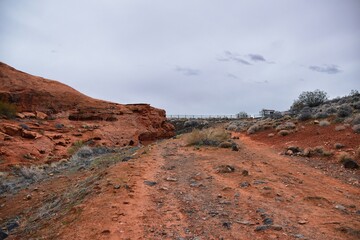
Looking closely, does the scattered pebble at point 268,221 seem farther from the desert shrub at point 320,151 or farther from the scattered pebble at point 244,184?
the desert shrub at point 320,151

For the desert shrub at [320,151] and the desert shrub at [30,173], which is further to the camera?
the desert shrub at [320,151]

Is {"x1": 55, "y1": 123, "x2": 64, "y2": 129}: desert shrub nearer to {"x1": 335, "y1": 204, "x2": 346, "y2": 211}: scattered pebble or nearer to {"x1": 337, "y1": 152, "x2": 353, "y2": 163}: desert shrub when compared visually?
{"x1": 337, "y1": 152, "x2": 353, "y2": 163}: desert shrub

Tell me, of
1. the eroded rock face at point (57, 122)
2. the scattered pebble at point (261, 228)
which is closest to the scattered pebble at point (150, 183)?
the scattered pebble at point (261, 228)

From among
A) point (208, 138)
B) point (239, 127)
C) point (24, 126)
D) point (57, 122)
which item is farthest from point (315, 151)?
point (239, 127)

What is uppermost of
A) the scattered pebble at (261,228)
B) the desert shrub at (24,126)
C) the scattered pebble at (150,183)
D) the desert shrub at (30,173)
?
the desert shrub at (24,126)

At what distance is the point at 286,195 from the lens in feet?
27.4

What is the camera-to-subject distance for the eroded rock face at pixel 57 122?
17031 mm

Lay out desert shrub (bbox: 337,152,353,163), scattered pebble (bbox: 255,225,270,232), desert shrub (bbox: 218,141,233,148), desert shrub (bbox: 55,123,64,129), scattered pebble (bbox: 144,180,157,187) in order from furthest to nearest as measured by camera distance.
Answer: desert shrub (bbox: 55,123,64,129)
desert shrub (bbox: 218,141,233,148)
desert shrub (bbox: 337,152,353,163)
scattered pebble (bbox: 144,180,157,187)
scattered pebble (bbox: 255,225,270,232)

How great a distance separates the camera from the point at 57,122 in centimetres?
2264

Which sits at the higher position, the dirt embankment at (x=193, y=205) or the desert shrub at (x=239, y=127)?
the desert shrub at (x=239, y=127)

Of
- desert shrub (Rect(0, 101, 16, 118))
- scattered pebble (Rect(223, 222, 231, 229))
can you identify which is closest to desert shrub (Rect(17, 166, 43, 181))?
desert shrub (Rect(0, 101, 16, 118))

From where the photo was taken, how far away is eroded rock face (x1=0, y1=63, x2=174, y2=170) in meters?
17.0

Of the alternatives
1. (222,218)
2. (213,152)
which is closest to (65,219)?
(222,218)

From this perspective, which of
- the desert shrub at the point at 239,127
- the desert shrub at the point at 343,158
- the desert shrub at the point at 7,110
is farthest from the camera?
the desert shrub at the point at 239,127
